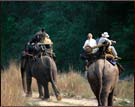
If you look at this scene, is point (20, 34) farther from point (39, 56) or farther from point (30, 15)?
point (39, 56)

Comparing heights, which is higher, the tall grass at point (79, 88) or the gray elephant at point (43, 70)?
the gray elephant at point (43, 70)

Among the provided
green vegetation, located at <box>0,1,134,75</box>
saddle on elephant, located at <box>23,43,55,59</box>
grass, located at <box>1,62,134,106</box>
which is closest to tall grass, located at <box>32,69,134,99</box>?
grass, located at <box>1,62,134,106</box>

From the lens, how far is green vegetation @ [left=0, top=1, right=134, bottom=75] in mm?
15453

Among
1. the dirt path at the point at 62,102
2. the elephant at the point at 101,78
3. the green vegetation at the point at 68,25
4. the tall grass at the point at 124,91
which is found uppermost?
the green vegetation at the point at 68,25

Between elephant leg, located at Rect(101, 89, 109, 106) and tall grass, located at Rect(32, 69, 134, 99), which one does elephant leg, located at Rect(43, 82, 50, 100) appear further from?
elephant leg, located at Rect(101, 89, 109, 106)

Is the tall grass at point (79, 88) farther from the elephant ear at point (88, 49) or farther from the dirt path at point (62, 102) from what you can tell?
the elephant ear at point (88, 49)

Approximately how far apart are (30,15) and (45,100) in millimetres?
7967

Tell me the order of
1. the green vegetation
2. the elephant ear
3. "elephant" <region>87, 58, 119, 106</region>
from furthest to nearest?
1. the green vegetation
2. the elephant ear
3. "elephant" <region>87, 58, 119, 106</region>

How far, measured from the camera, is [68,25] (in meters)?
17.3

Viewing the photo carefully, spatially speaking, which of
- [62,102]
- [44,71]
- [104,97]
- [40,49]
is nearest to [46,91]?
[44,71]

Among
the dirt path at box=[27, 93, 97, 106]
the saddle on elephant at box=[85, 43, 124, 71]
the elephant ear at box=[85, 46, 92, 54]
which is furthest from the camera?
the dirt path at box=[27, 93, 97, 106]

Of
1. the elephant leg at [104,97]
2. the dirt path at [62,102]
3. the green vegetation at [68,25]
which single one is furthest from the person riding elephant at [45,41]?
the green vegetation at [68,25]

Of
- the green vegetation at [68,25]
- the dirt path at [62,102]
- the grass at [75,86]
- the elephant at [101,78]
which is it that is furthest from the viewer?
the green vegetation at [68,25]

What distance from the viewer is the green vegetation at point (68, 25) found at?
1545 centimetres
